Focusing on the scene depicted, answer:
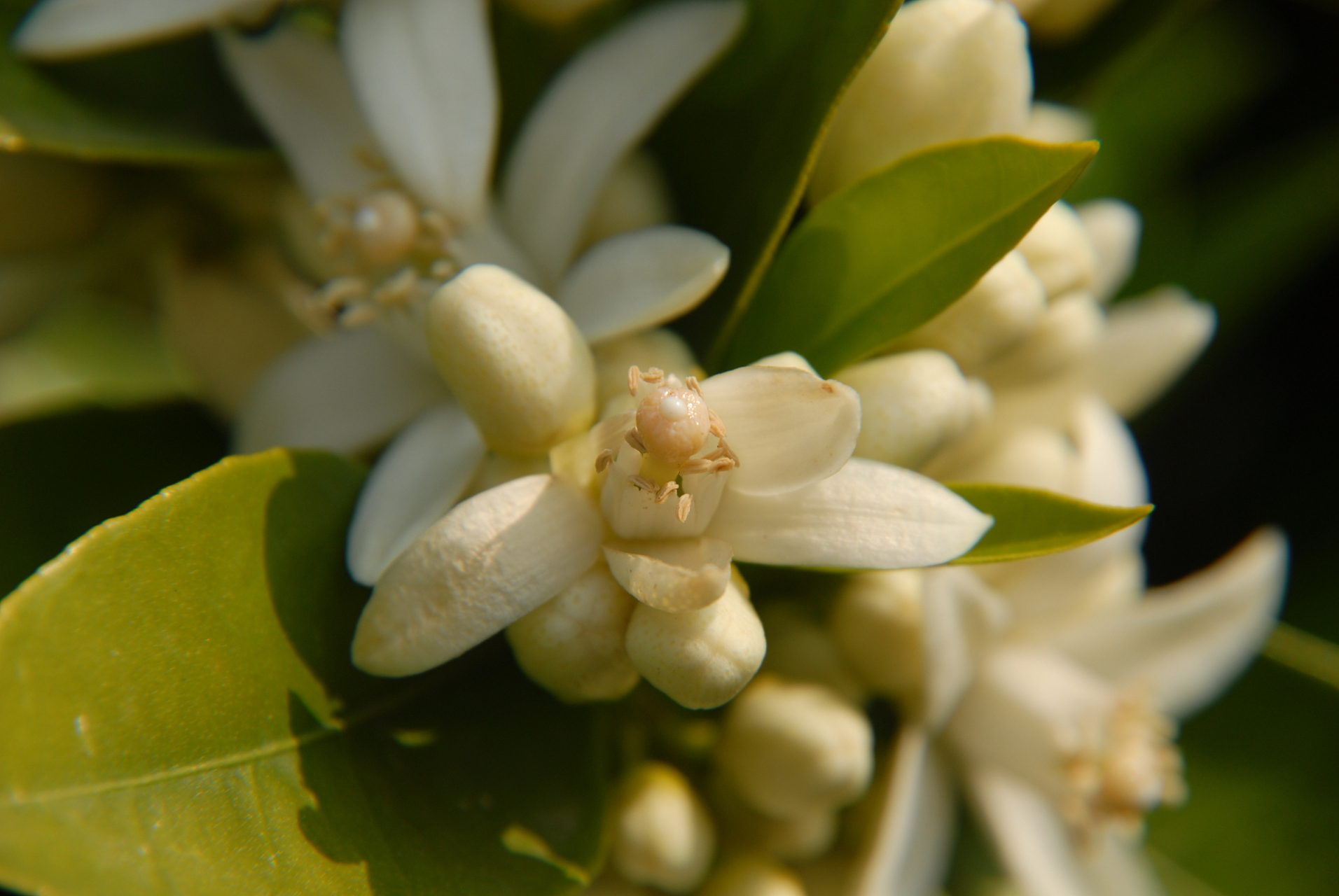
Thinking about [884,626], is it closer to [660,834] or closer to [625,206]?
[660,834]

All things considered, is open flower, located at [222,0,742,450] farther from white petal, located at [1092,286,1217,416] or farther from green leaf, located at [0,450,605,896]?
white petal, located at [1092,286,1217,416]

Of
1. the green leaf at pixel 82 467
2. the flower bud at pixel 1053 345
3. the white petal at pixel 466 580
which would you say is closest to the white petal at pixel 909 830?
the flower bud at pixel 1053 345

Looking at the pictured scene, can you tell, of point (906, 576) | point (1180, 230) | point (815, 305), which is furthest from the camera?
point (1180, 230)

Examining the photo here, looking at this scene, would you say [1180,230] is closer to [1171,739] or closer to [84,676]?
[1171,739]

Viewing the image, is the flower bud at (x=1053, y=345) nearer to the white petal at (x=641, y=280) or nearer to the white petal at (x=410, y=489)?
the white petal at (x=641, y=280)

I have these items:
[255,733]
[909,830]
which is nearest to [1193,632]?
[909,830]

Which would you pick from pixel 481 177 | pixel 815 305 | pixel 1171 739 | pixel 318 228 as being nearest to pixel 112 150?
pixel 318 228

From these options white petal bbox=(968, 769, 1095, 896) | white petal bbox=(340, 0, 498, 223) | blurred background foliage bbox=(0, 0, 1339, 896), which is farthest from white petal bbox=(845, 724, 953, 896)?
white petal bbox=(340, 0, 498, 223)
